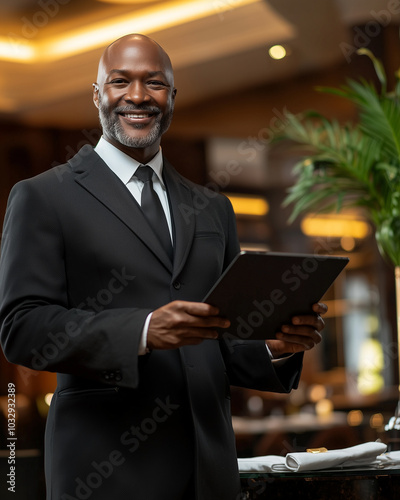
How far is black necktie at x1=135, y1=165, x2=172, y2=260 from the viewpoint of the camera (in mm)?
1979

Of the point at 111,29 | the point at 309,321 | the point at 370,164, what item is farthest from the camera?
the point at 111,29

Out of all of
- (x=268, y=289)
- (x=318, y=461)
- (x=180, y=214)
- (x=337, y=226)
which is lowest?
(x=318, y=461)

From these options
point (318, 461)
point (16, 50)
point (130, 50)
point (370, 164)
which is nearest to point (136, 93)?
point (130, 50)

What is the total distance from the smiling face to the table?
1.10 meters

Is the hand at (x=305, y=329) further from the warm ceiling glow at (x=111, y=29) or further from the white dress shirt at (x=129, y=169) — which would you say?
the warm ceiling glow at (x=111, y=29)

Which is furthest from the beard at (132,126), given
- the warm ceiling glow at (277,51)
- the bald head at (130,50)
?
the warm ceiling glow at (277,51)

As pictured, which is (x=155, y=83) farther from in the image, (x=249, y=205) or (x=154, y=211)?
(x=249, y=205)

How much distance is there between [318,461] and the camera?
2.40m

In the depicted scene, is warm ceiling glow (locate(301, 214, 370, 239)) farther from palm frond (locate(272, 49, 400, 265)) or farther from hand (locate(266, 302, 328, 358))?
hand (locate(266, 302, 328, 358))

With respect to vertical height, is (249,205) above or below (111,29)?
below

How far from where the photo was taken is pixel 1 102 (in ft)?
25.7

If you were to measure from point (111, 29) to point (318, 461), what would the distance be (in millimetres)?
6044

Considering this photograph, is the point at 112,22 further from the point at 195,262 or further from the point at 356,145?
the point at 195,262

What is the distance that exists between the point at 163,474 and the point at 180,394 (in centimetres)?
19
